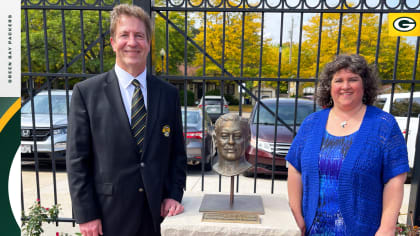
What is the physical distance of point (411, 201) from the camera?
306 cm

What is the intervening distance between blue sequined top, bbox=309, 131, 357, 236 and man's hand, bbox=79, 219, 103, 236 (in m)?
1.45

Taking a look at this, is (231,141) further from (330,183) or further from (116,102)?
(116,102)

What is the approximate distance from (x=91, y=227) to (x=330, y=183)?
61.5 inches

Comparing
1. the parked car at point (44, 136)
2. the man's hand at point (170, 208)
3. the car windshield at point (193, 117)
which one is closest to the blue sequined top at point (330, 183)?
the man's hand at point (170, 208)

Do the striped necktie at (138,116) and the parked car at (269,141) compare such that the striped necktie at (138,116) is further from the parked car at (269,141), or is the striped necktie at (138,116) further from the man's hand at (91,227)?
the parked car at (269,141)

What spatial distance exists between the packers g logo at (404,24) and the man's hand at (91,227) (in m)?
3.02

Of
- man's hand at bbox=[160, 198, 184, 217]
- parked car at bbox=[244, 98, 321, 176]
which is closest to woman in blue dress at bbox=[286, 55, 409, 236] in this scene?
man's hand at bbox=[160, 198, 184, 217]

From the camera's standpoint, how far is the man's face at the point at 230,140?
199 centimetres

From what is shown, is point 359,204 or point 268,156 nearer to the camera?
point 359,204

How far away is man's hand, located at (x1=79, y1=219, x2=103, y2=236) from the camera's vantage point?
A: 1.80 metres

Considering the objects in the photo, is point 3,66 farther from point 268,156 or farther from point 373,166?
point 268,156

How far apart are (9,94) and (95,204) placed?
5.87ft

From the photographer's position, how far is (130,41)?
5.71 ft

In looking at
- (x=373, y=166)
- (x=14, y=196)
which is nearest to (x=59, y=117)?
(x=14, y=196)
